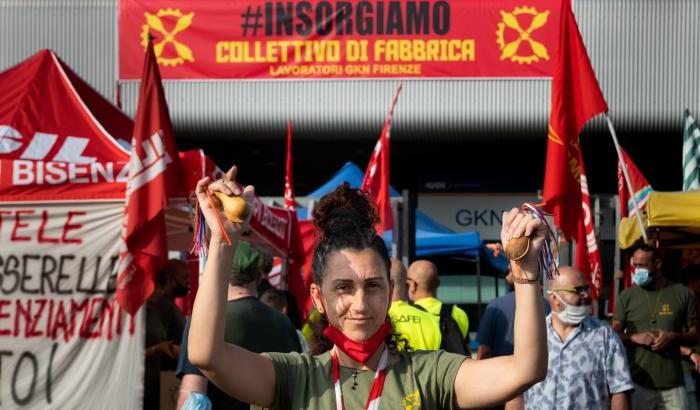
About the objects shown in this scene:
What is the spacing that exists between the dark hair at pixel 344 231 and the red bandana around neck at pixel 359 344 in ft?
0.42

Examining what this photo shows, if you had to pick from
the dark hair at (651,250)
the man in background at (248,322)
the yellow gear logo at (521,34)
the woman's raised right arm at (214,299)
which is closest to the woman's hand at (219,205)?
the woman's raised right arm at (214,299)

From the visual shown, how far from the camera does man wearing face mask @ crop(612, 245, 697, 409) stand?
916 centimetres

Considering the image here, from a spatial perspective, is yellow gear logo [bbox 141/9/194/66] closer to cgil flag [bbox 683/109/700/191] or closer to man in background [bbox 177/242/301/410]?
cgil flag [bbox 683/109/700/191]

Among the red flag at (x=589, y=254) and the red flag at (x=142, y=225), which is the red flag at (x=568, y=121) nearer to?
the red flag at (x=589, y=254)

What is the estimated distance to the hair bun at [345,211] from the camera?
3.38 m

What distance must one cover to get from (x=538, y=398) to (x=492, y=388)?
3.89 m

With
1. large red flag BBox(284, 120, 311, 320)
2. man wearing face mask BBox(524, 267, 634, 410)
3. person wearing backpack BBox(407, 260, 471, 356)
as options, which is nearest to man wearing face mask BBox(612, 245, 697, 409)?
person wearing backpack BBox(407, 260, 471, 356)

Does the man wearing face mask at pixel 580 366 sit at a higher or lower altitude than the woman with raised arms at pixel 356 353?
lower

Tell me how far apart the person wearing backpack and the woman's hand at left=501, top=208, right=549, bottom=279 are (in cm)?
452

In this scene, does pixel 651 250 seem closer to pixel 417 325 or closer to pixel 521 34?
pixel 417 325

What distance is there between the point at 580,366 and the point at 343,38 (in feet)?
45.0

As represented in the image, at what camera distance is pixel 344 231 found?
3.23 metres

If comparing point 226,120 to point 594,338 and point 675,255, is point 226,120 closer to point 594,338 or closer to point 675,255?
point 675,255

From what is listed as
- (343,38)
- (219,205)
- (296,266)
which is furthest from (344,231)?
(343,38)
